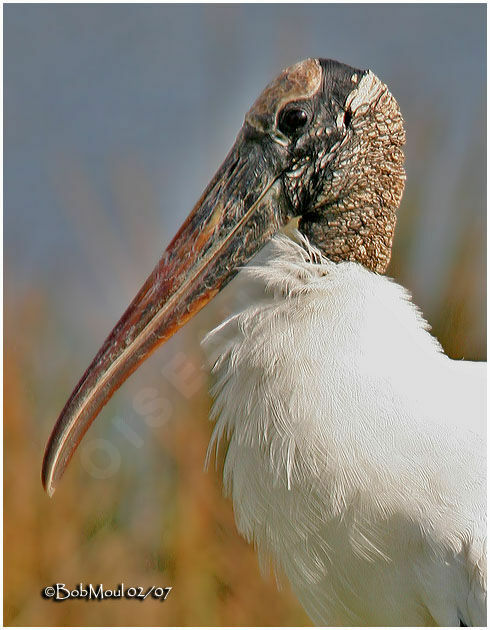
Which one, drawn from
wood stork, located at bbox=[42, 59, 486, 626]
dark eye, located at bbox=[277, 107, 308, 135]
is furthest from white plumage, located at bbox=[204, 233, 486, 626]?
dark eye, located at bbox=[277, 107, 308, 135]

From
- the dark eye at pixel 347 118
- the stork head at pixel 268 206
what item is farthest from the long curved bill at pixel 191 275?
the dark eye at pixel 347 118

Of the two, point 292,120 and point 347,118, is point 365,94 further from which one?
point 292,120

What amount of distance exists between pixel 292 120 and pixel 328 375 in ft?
1.72

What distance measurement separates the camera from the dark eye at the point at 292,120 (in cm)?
165

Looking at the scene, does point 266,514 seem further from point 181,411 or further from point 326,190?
point 181,411

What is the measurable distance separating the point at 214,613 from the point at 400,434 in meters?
1.68

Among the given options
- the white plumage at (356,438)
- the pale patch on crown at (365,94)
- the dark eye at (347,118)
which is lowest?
the white plumage at (356,438)

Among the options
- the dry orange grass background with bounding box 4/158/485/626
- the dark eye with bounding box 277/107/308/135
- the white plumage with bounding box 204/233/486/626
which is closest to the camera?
the white plumage with bounding box 204/233/486/626

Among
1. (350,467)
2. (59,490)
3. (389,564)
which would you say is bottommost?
(59,490)

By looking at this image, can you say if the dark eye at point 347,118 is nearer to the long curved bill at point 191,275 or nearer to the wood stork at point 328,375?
the wood stork at point 328,375

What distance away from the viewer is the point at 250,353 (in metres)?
1.56

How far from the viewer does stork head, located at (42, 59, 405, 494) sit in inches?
65.3

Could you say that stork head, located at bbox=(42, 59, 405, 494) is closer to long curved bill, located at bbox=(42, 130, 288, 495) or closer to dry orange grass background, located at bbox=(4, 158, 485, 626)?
long curved bill, located at bbox=(42, 130, 288, 495)

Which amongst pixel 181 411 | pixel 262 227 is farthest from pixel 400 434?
pixel 181 411
